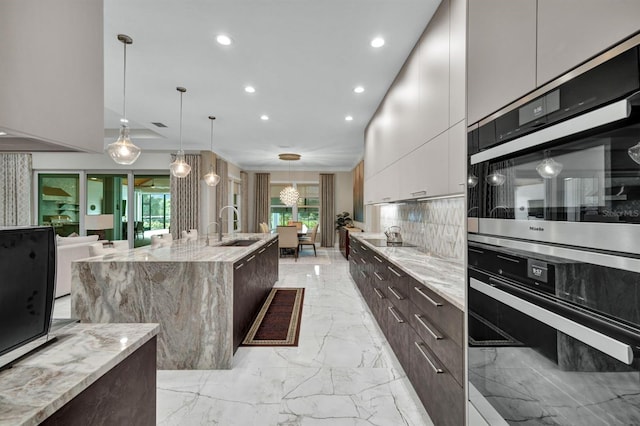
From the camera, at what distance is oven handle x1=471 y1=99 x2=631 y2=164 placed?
0.61m

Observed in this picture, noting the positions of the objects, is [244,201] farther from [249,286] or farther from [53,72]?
[53,72]

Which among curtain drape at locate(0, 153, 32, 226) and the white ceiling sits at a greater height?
the white ceiling

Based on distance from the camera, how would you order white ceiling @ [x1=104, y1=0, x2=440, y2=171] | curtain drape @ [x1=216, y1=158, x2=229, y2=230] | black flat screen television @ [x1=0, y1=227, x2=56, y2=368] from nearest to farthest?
black flat screen television @ [x1=0, y1=227, x2=56, y2=368] → white ceiling @ [x1=104, y1=0, x2=440, y2=171] → curtain drape @ [x1=216, y1=158, x2=229, y2=230]

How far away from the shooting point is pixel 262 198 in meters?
10.6

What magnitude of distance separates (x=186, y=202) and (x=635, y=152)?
26.2ft

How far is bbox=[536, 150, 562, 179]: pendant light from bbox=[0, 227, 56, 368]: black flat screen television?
137 centimetres

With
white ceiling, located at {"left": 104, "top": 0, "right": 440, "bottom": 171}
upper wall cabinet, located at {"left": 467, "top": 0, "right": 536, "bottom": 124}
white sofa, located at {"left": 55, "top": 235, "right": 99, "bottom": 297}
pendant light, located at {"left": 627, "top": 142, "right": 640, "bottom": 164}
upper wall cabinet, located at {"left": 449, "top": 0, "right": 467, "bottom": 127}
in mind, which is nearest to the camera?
pendant light, located at {"left": 627, "top": 142, "right": 640, "bottom": 164}

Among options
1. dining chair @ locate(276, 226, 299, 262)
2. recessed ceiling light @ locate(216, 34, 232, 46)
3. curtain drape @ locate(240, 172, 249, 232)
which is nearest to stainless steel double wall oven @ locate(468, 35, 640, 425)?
recessed ceiling light @ locate(216, 34, 232, 46)

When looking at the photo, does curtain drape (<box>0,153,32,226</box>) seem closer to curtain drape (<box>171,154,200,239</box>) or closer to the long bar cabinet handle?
curtain drape (<box>171,154,200,239</box>)

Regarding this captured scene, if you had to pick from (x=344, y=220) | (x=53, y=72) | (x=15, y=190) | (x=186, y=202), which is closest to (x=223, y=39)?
(x=53, y=72)

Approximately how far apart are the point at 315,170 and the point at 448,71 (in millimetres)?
8683

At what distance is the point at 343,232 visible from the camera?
871 centimetres

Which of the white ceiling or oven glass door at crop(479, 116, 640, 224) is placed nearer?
oven glass door at crop(479, 116, 640, 224)

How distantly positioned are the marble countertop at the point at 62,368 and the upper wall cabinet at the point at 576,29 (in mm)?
1377
